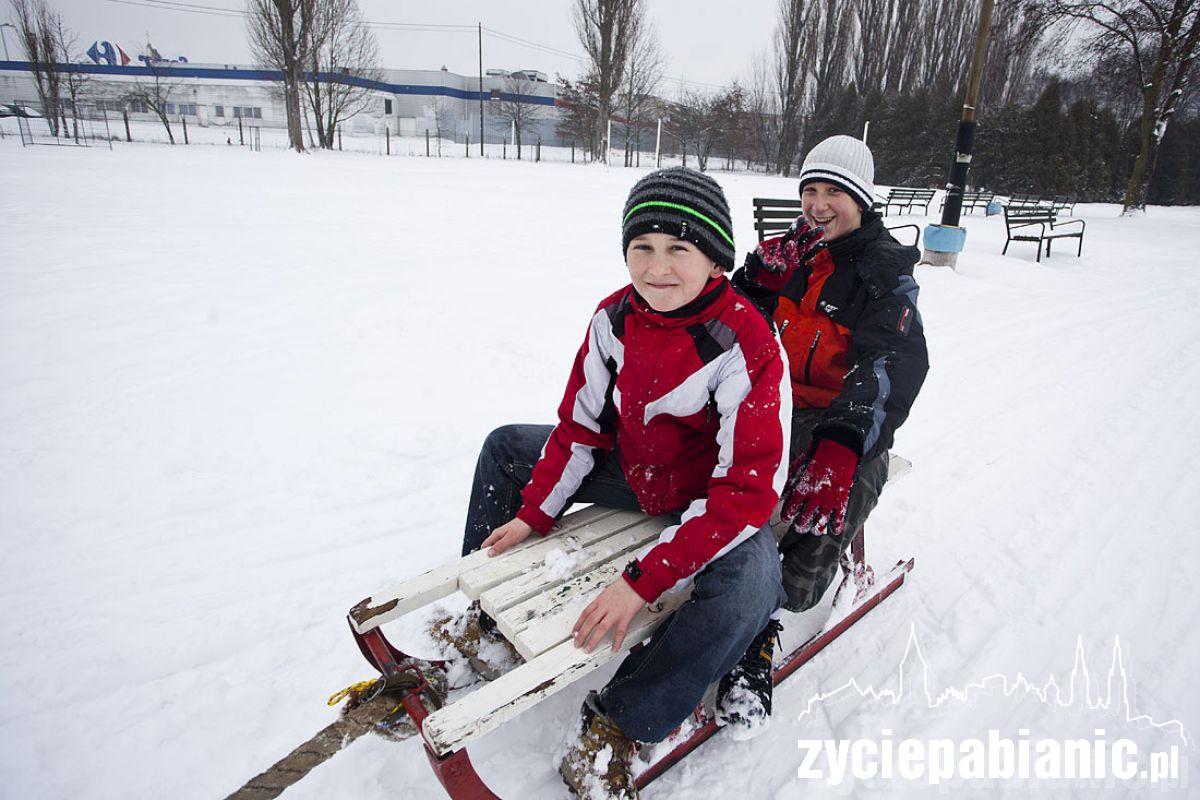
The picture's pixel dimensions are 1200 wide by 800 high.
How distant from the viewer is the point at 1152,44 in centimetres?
1585

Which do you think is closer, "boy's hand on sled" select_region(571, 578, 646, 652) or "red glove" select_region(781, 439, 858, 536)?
"boy's hand on sled" select_region(571, 578, 646, 652)

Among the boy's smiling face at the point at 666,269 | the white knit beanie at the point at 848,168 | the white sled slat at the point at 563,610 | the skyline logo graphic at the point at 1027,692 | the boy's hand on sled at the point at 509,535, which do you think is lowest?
the skyline logo graphic at the point at 1027,692

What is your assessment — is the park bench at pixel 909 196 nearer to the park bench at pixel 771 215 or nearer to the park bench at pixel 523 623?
the park bench at pixel 771 215

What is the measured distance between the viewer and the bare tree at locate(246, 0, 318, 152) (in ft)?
75.0

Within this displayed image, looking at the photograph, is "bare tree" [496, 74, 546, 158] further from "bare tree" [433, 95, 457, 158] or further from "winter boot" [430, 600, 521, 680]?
"winter boot" [430, 600, 521, 680]

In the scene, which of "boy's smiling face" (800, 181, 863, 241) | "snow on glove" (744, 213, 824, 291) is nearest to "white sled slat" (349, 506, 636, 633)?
"snow on glove" (744, 213, 824, 291)

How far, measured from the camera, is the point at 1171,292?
778cm

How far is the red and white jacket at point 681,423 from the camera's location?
1.54 m

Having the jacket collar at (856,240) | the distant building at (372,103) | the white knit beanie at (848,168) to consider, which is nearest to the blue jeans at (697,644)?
the jacket collar at (856,240)

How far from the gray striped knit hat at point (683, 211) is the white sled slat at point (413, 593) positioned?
975 millimetres

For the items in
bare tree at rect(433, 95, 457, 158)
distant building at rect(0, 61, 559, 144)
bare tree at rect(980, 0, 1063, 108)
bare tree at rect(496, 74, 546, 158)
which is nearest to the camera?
Result: bare tree at rect(980, 0, 1063, 108)

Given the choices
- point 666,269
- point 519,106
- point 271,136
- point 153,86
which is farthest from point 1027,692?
point 153,86

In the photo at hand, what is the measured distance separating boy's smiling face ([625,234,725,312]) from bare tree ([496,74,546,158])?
40157mm

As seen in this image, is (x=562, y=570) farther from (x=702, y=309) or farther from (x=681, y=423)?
(x=702, y=309)
